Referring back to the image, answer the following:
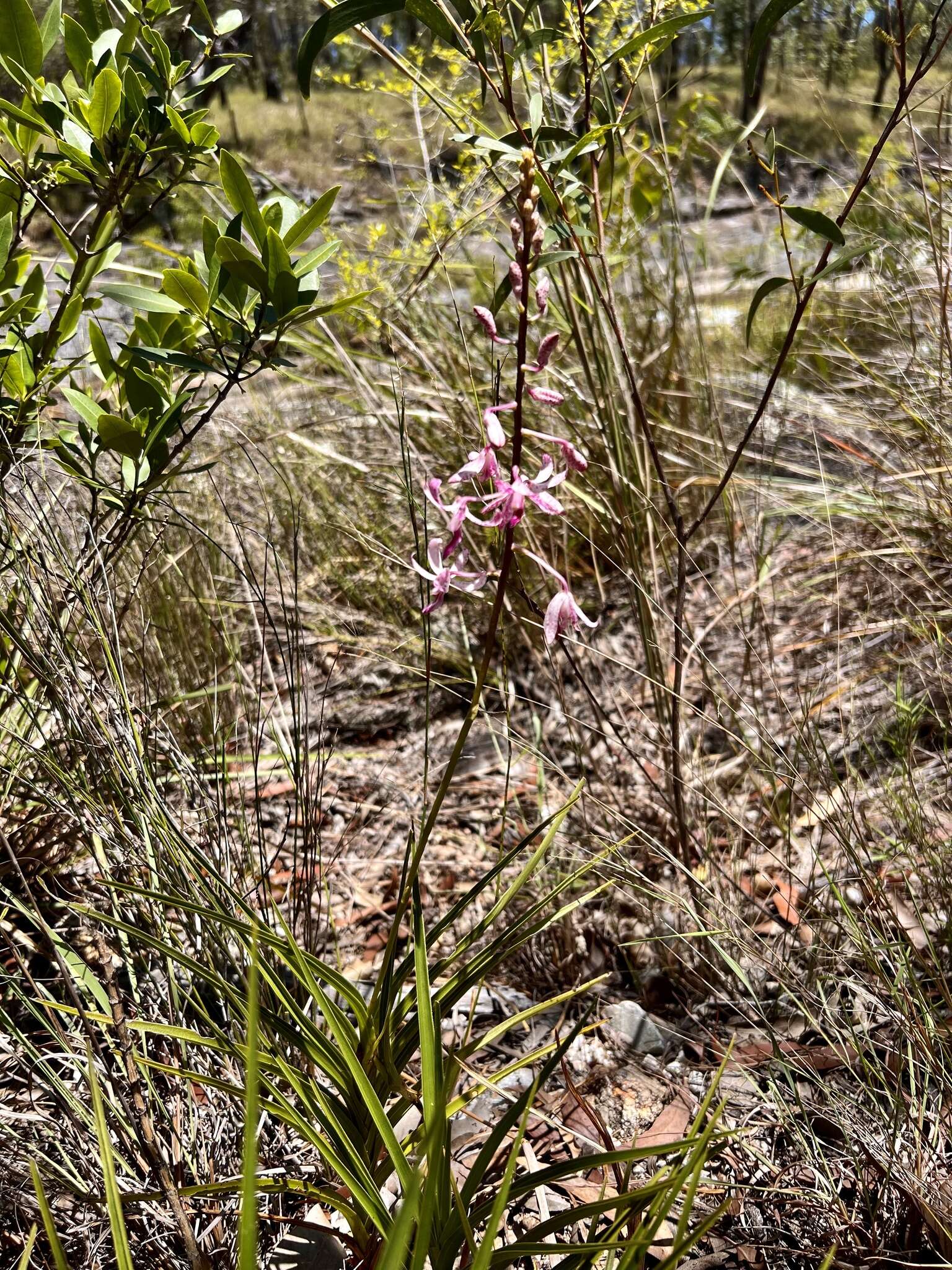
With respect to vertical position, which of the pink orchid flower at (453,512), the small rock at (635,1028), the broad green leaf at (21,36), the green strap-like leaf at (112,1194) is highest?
the broad green leaf at (21,36)

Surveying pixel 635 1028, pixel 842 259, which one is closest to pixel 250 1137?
pixel 635 1028

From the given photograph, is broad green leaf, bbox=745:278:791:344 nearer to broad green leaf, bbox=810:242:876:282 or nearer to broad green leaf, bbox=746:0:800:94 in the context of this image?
broad green leaf, bbox=810:242:876:282

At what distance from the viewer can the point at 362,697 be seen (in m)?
2.73

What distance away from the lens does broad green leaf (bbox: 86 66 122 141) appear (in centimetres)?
125

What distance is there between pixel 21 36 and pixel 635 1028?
1819 mm

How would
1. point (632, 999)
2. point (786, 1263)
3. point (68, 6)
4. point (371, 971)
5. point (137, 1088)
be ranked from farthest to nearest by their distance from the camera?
point (68, 6), point (371, 971), point (632, 999), point (786, 1263), point (137, 1088)

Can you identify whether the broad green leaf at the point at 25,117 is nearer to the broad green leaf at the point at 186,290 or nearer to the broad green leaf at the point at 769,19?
the broad green leaf at the point at 186,290

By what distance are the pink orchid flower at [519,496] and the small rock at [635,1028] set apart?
1.01m

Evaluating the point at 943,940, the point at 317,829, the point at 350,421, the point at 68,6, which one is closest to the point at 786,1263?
the point at 943,940

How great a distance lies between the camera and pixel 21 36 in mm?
1317

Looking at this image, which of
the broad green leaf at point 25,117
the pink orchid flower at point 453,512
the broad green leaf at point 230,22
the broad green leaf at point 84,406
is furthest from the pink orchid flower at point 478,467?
the broad green leaf at point 230,22

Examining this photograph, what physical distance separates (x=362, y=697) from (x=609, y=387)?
4.27 ft

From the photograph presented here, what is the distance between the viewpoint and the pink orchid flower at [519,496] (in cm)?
100

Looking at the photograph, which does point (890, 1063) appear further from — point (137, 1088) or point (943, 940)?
point (137, 1088)
